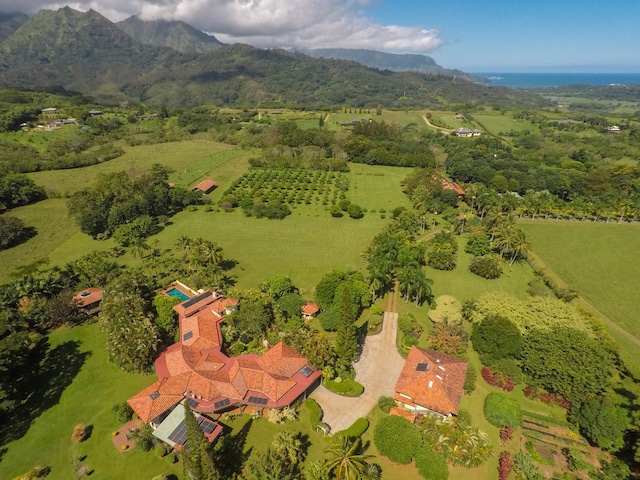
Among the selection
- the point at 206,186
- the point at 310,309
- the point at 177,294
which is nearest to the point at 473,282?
the point at 310,309

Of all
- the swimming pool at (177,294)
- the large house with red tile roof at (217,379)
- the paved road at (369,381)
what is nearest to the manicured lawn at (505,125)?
the paved road at (369,381)

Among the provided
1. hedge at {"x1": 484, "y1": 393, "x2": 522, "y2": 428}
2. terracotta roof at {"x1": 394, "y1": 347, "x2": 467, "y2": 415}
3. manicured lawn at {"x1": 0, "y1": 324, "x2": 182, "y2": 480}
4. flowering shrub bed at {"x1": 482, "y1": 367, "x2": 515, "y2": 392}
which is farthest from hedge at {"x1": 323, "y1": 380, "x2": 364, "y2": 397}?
manicured lawn at {"x1": 0, "y1": 324, "x2": 182, "y2": 480}

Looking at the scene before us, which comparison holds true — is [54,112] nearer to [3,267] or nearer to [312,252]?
[3,267]

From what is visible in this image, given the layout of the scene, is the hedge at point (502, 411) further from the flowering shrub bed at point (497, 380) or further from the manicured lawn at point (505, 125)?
the manicured lawn at point (505, 125)

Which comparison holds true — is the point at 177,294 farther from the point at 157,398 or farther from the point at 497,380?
the point at 497,380

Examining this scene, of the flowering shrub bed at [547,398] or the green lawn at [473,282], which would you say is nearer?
the flowering shrub bed at [547,398]

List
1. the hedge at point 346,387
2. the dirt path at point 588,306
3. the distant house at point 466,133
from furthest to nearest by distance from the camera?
the distant house at point 466,133
the dirt path at point 588,306
the hedge at point 346,387

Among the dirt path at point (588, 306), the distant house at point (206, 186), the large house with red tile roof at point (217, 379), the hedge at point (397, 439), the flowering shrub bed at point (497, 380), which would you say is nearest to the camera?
the hedge at point (397, 439)
